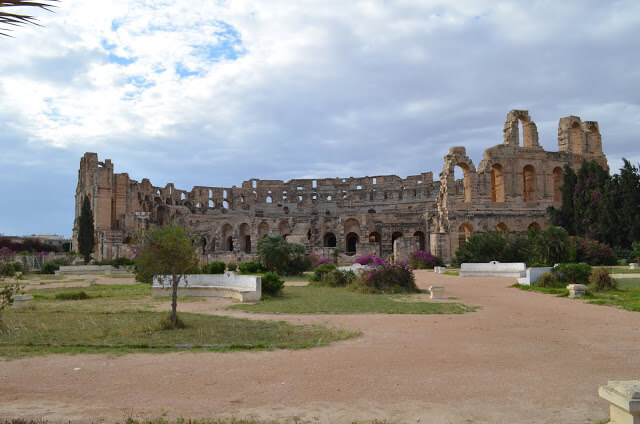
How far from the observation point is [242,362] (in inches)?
247

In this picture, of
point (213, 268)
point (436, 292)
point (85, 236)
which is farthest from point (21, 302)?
point (85, 236)

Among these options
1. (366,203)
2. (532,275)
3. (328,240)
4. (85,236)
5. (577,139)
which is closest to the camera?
(532,275)

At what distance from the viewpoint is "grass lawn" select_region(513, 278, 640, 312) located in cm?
1129

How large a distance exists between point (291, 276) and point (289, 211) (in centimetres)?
2984

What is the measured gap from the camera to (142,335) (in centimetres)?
827

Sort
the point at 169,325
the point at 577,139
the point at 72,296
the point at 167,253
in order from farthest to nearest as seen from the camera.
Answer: the point at 577,139 → the point at 72,296 → the point at 167,253 → the point at 169,325

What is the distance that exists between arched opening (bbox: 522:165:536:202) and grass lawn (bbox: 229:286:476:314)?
23.4 m

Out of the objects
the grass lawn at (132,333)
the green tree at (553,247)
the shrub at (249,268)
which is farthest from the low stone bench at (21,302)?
the green tree at (553,247)

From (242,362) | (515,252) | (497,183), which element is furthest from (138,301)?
(497,183)

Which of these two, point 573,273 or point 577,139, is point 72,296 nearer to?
point 573,273

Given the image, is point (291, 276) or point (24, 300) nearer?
point (24, 300)

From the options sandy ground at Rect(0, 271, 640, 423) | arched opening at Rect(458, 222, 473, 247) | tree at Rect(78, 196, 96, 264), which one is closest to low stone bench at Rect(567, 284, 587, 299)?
sandy ground at Rect(0, 271, 640, 423)

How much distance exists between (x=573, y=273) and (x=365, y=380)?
43.3 ft

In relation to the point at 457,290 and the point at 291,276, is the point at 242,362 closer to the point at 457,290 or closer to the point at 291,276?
the point at 457,290
